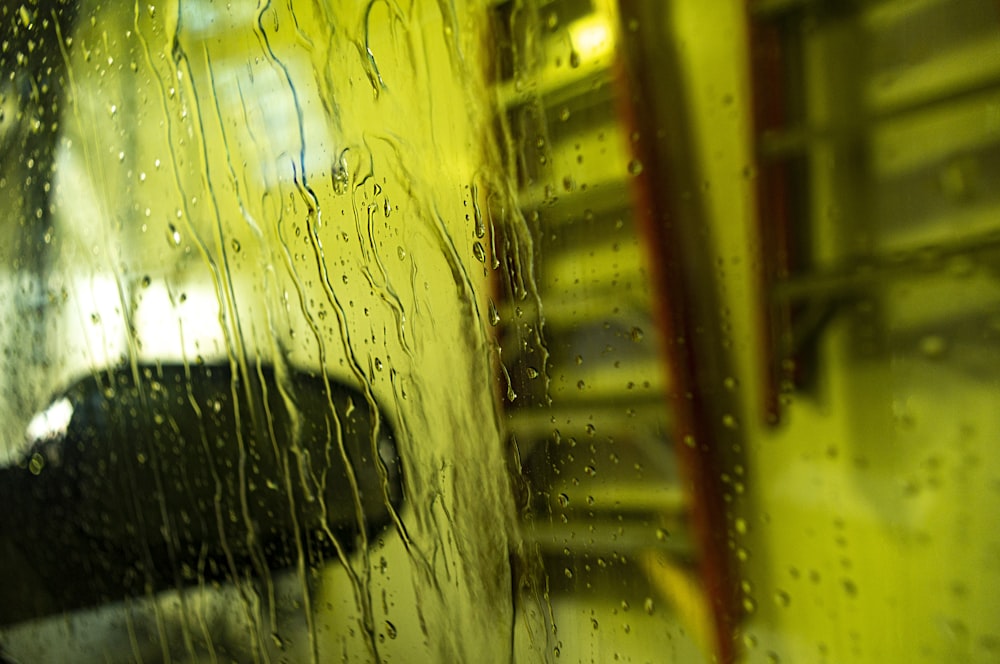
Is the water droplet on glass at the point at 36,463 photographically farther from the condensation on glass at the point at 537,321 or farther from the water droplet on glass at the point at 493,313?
the water droplet on glass at the point at 493,313

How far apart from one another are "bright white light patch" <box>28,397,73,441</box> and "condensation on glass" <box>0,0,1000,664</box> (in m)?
0.08

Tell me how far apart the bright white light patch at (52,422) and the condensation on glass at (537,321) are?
0.08 m

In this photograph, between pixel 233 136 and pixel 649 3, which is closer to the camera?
pixel 649 3

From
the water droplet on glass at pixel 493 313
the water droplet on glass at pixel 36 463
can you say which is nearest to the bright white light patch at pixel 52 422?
the water droplet on glass at pixel 36 463

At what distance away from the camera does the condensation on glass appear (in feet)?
1.06

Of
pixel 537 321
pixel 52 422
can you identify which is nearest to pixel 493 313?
pixel 537 321

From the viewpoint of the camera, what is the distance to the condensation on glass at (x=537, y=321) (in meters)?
0.32

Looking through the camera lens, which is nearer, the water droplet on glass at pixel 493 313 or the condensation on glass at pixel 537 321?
the condensation on glass at pixel 537 321

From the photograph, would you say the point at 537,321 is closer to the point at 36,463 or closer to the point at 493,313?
the point at 493,313

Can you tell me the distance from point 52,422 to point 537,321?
776mm

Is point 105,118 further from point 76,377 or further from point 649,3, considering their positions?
point 649,3

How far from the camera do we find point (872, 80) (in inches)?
12.9

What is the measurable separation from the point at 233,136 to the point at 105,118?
0.24m

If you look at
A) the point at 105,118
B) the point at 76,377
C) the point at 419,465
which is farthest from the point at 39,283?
the point at 419,465
